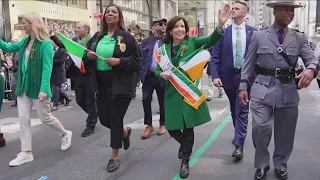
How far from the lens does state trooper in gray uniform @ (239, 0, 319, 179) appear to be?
3826 mm

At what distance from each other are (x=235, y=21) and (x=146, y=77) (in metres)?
1.87

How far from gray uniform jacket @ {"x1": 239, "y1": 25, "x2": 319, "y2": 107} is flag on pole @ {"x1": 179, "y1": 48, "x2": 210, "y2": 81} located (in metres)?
0.55

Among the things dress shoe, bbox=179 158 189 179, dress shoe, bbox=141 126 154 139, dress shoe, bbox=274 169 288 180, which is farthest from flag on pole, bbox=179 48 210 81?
dress shoe, bbox=141 126 154 139

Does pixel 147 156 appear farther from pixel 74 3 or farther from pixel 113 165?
pixel 74 3

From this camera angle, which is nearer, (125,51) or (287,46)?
(287,46)

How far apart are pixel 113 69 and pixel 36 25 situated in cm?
128

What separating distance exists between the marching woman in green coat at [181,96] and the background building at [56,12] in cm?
1325

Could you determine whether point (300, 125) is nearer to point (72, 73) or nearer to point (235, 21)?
point (235, 21)

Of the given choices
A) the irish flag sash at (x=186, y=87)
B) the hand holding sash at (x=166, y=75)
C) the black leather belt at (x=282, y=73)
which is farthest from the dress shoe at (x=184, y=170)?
the black leather belt at (x=282, y=73)

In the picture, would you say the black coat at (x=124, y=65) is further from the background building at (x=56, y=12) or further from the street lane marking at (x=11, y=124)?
the background building at (x=56, y=12)

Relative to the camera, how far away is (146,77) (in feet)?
20.5

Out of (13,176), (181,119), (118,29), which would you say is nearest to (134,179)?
(181,119)

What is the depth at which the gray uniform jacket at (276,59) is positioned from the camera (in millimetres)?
3834

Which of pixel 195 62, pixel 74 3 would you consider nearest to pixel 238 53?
pixel 195 62
